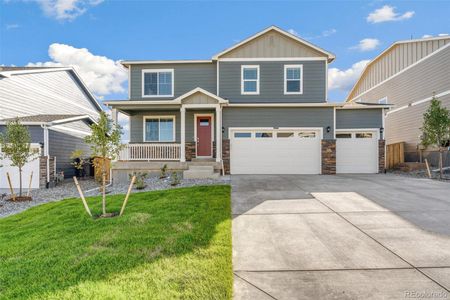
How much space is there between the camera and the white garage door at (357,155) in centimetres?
1317

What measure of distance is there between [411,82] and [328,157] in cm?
886

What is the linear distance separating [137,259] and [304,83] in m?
12.7

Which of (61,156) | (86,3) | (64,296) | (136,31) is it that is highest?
(86,3)

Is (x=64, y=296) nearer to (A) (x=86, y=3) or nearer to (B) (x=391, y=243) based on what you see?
(B) (x=391, y=243)

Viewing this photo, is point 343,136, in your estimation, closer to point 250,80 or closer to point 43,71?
point 250,80

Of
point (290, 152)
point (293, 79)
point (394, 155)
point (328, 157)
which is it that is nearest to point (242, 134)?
point (290, 152)

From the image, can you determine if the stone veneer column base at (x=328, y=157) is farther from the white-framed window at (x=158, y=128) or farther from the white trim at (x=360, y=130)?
the white-framed window at (x=158, y=128)

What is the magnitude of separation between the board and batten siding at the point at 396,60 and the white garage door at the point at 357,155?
6.75m

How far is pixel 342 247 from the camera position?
3.94 metres

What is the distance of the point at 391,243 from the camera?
13.3 feet

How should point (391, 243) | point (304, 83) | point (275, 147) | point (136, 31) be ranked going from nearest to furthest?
point (391, 243), point (275, 147), point (304, 83), point (136, 31)

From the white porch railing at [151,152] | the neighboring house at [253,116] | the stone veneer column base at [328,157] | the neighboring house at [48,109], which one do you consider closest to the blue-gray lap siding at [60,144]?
the neighboring house at [48,109]

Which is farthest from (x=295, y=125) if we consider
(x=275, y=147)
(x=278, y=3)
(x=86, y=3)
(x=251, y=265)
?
(x=86, y=3)

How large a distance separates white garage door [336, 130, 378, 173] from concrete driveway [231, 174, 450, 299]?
6050 mm
